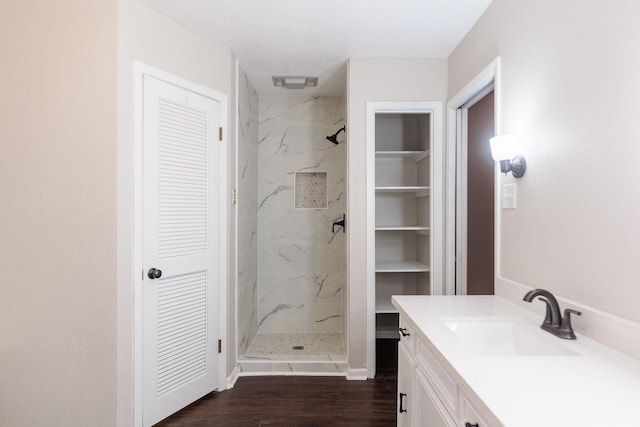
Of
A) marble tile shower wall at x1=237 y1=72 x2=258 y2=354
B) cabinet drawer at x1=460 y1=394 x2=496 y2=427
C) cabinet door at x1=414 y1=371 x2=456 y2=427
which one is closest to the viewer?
cabinet drawer at x1=460 y1=394 x2=496 y2=427

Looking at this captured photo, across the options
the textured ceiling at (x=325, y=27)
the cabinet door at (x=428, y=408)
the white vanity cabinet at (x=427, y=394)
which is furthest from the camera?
the textured ceiling at (x=325, y=27)

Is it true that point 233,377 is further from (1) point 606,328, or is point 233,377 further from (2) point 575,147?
(2) point 575,147

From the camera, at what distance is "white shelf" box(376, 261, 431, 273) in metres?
2.71

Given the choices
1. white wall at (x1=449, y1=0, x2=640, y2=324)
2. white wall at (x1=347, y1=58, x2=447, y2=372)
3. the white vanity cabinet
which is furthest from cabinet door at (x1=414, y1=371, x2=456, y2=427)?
white wall at (x1=347, y1=58, x2=447, y2=372)

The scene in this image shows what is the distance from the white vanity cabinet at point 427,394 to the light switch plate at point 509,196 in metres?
0.82

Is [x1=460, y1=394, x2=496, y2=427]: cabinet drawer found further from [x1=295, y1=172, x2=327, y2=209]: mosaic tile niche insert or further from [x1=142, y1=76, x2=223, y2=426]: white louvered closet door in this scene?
[x1=295, y1=172, x2=327, y2=209]: mosaic tile niche insert

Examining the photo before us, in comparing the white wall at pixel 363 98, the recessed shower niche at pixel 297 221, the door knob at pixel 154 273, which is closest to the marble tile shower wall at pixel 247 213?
the recessed shower niche at pixel 297 221

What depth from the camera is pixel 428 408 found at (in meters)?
1.22

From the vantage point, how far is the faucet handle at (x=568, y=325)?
1.12 m

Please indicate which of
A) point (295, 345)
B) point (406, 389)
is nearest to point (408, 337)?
point (406, 389)

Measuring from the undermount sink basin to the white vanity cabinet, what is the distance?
0.61ft

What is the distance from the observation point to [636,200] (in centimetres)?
97

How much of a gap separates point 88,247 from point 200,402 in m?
1.34

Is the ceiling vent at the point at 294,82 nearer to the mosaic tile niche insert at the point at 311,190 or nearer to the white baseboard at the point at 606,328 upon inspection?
the mosaic tile niche insert at the point at 311,190
